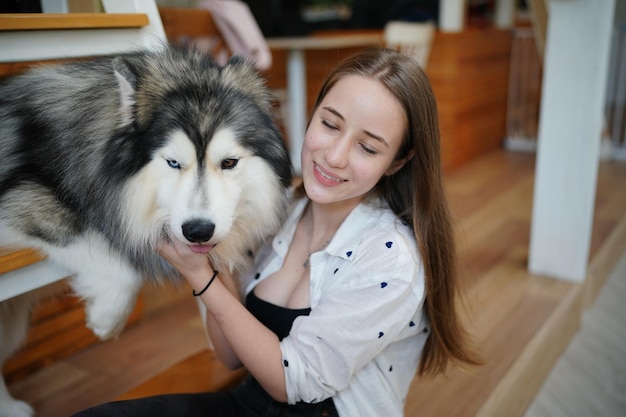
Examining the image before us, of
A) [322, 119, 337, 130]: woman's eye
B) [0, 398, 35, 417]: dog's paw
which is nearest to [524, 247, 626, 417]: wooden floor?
[322, 119, 337, 130]: woman's eye

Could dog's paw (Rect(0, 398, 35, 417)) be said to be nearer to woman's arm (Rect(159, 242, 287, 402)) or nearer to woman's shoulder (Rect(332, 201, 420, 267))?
woman's arm (Rect(159, 242, 287, 402))

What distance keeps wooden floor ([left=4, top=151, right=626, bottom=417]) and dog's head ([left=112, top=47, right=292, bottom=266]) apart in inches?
14.1

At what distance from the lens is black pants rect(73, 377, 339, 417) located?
109 cm

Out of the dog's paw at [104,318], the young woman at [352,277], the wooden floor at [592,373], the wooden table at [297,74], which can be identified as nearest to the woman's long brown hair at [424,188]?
the young woman at [352,277]

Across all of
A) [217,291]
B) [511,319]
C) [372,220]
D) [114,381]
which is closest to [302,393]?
[217,291]

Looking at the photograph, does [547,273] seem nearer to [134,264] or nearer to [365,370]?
[365,370]

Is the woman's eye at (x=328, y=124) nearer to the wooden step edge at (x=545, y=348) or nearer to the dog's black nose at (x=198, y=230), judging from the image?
the dog's black nose at (x=198, y=230)

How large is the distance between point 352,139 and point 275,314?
43 cm

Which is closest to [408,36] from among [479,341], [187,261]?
[479,341]

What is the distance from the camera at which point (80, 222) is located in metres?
1.06

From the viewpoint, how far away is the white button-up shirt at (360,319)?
1035mm

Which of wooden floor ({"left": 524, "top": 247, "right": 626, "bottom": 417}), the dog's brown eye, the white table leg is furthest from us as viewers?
the white table leg

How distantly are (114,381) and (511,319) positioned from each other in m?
1.45

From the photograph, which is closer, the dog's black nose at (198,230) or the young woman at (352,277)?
the dog's black nose at (198,230)
